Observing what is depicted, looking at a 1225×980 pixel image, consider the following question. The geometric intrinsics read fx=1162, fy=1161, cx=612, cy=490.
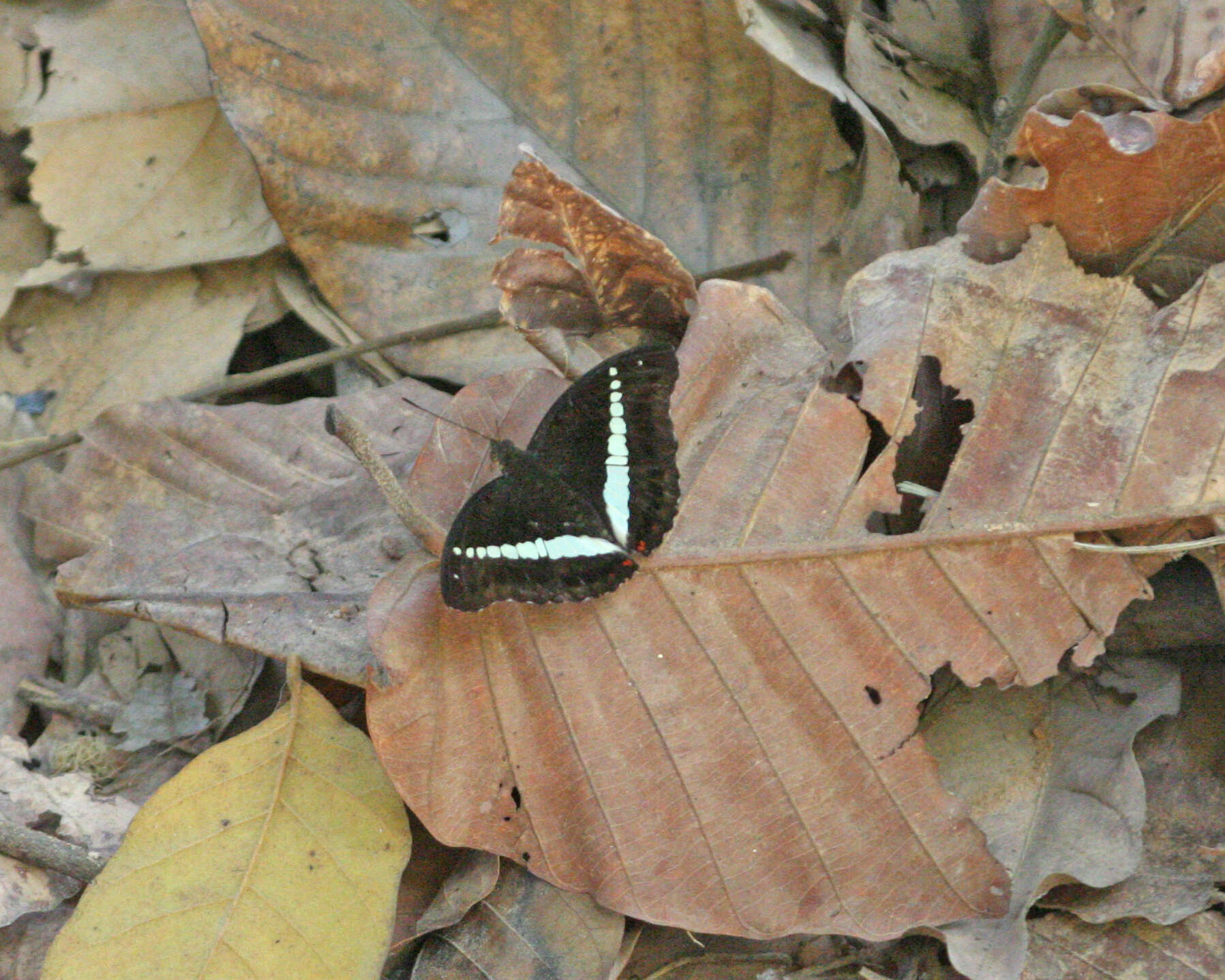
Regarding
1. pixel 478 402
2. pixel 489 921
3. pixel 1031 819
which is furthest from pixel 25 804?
pixel 1031 819

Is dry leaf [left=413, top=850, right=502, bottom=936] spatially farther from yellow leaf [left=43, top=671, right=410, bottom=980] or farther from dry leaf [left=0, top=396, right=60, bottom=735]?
dry leaf [left=0, top=396, right=60, bottom=735]

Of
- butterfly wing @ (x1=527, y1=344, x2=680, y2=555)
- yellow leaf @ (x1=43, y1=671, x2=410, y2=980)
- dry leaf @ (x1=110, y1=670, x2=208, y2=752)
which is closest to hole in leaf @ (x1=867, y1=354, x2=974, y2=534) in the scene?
butterfly wing @ (x1=527, y1=344, x2=680, y2=555)

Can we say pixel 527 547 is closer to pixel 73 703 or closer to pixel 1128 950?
pixel 73 703

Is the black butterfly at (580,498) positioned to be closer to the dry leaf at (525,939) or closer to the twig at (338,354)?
the dry leaf at (525,939)

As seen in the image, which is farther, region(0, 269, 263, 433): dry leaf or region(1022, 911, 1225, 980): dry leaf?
region(0, 269, 263, 433): dry leaf

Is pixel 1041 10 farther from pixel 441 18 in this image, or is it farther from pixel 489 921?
pixel 489 921
